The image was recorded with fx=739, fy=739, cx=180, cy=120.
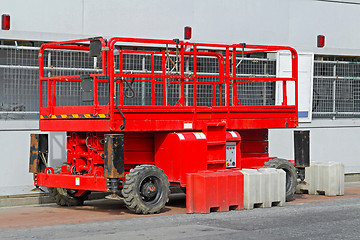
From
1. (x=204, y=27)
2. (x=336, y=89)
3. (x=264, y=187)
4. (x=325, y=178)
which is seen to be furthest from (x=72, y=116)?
(x=336, y=89)

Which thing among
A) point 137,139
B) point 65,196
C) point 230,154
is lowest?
point 65,196

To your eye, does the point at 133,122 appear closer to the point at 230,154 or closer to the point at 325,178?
the point at 230,154

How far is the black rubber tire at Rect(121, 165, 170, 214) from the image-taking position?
13.1 metres

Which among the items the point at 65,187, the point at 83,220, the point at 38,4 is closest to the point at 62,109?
the point at 65,187

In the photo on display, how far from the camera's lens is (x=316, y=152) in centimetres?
2111

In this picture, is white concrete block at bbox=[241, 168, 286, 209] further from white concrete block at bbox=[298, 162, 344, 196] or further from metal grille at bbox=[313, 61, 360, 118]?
metal grille at bbox=[313, 61, 360, 118]

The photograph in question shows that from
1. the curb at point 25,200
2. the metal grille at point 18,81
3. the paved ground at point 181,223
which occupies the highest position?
the metal grille at point 18,81

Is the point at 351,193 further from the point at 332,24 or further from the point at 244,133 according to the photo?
the point at 332,24

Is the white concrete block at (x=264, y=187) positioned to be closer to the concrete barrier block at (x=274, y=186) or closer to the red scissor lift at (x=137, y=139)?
the concrete barrier block at (x=274, y=186)

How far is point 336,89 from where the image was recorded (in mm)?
21953

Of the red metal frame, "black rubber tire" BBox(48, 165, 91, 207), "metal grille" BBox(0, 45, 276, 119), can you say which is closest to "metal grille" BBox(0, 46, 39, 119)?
"metal grille" BBox(0, 45, 276, 119)

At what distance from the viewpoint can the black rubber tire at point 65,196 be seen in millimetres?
14500

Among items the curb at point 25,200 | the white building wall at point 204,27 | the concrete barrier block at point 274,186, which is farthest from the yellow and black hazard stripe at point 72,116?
the concrete barrier block at point 274,186

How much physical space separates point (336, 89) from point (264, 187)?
843 cm
